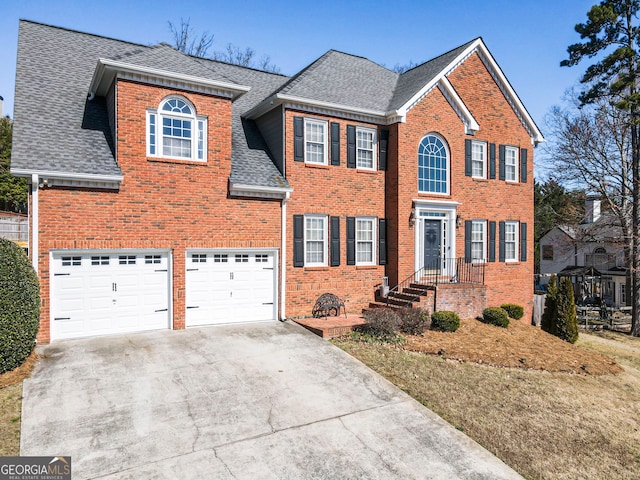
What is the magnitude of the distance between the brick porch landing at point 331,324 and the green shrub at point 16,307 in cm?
687

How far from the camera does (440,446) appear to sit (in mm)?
Answer: 6918

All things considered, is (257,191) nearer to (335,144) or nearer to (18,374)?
(335,144)

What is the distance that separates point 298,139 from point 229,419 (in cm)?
949

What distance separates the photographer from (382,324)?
1230cm

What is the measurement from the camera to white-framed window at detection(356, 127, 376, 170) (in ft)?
50.7

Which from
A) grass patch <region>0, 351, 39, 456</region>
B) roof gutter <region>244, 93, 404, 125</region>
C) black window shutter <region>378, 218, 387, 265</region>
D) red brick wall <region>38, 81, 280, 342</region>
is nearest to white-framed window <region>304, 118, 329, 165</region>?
roof gutter <region>244, 93, 404, 125</region>

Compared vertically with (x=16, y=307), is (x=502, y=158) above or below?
above

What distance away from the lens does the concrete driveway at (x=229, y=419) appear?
6.16m

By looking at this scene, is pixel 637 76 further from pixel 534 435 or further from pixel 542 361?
pixel 534 435

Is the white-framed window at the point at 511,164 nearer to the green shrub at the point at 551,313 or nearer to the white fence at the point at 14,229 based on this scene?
the green shrub at the point at 551,313

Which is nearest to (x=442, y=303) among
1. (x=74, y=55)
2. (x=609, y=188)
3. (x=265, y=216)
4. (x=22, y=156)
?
(x=265, y=216)

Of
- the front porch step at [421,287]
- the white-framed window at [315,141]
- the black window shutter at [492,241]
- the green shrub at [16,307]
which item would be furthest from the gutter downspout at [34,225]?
the black window shutter at [492,241]

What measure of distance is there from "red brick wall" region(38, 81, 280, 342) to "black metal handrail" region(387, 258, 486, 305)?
20.0 ft

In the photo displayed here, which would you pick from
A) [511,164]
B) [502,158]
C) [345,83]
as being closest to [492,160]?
[502,158]
